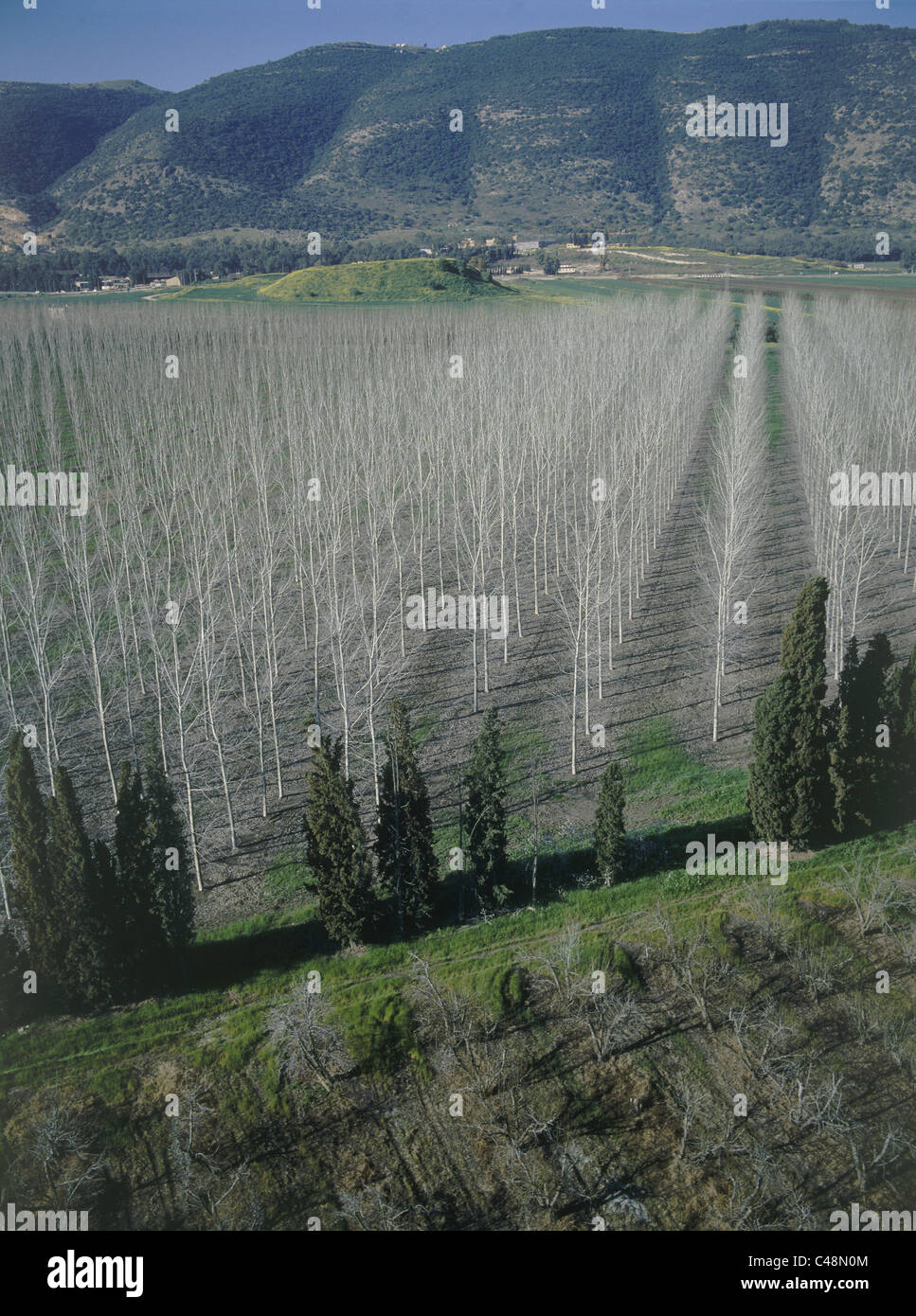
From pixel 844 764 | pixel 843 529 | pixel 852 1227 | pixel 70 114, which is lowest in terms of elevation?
pixel 852 1227

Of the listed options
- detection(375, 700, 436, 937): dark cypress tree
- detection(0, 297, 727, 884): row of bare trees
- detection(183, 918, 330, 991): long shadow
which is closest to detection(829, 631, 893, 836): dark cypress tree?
detection(0, 297, 727, 884): row of bare trees

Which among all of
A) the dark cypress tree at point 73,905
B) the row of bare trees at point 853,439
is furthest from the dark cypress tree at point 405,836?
the row of bare trees at point 853,439

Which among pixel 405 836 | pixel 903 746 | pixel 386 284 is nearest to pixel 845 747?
pixel 903 746

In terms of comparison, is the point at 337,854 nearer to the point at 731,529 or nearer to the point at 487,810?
the point at 487,810

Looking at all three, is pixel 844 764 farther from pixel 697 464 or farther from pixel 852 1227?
pixel 697 464

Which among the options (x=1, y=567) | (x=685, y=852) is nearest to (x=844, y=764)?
(x=685, y=852)
